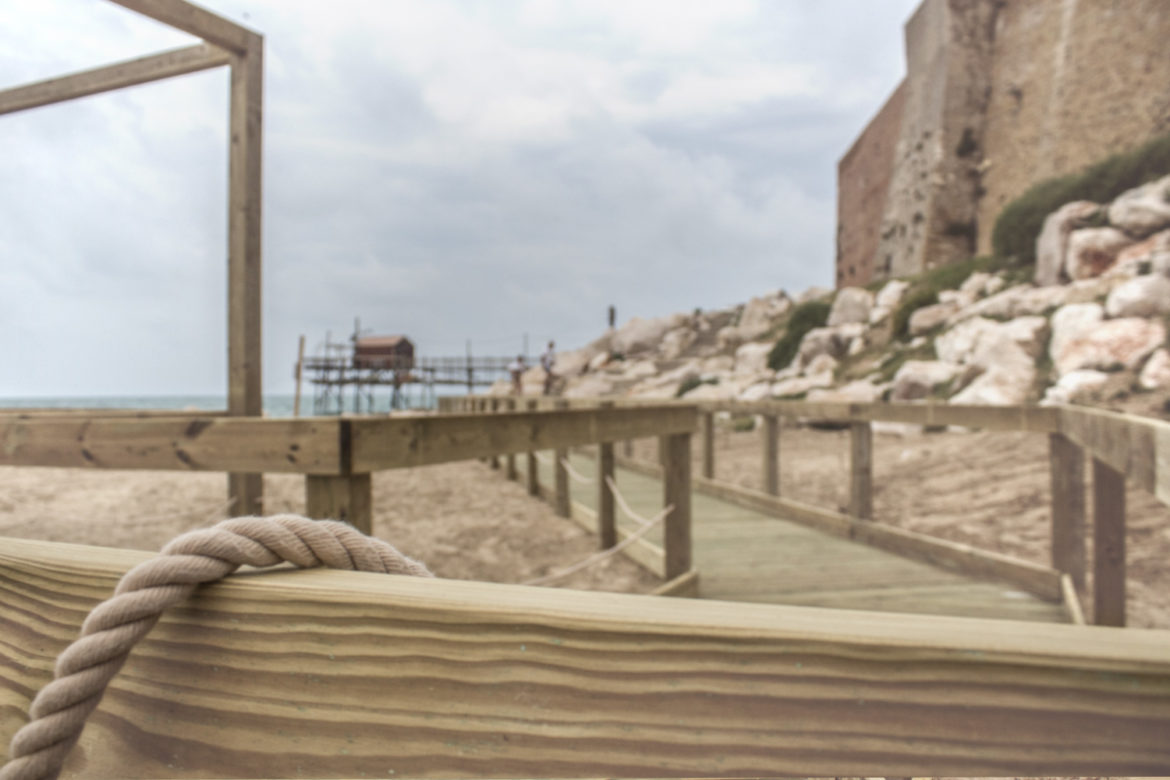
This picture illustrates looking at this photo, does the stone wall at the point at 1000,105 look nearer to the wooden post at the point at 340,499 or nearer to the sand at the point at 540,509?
the sand at the point at 540,509

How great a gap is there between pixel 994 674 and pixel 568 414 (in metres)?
2.49

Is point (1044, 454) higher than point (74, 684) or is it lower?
lower

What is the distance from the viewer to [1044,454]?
6641 millimetres

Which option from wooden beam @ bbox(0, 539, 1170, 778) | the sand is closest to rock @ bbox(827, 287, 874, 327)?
the sand

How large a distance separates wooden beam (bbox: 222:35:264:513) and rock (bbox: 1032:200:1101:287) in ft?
43.8

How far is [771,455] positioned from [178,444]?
4.78 m

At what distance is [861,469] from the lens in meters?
4.65

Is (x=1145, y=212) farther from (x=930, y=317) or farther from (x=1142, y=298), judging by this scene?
(x=930, y=317)

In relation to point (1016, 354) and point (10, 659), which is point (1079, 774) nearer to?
point (10, 659)

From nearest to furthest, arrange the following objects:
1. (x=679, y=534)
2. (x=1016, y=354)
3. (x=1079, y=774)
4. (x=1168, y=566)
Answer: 1. (x=1079, y=774)
2. (x=679, y=534)
3. (x=1168, y=566)
4. (x=1016, y=354)

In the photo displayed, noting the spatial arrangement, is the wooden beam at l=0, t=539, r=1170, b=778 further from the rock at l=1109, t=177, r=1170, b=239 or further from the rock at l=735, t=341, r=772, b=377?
the rock at l=735, t=341, r=772, b=377

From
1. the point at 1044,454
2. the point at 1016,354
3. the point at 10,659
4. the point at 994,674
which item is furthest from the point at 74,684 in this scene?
the point at 1016,354

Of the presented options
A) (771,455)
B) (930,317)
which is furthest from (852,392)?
(771,455)

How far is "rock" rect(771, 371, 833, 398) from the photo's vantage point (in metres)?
14.3
